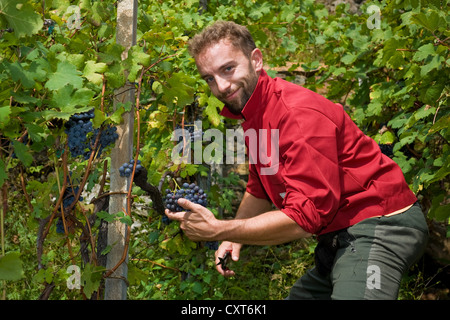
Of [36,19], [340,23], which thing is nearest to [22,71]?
[36,19]

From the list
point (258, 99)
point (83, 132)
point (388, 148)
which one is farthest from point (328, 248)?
point (388, 148)

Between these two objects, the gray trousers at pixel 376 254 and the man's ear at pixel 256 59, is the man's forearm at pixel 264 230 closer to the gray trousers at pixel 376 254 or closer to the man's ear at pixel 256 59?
the gray trousers at pixel 376 254

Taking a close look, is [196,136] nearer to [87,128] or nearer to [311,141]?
[87,128]

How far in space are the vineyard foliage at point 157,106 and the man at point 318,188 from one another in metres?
0.31

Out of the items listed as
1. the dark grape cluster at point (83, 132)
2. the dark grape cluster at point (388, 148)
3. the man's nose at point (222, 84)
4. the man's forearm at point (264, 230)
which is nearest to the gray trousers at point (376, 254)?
the man's forearm at point (264, 230)

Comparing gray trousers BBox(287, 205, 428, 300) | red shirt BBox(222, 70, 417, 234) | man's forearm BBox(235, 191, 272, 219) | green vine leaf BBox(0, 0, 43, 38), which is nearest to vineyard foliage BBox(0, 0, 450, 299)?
green vine leaf BBox(0, 0, 43, 38)

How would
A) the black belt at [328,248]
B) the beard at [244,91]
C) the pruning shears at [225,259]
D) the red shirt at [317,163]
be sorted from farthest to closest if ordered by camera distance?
the pruning shears at [225,259] → the beard at [244,91] → the black belt at [328,248] → the red shirt at [317,163]

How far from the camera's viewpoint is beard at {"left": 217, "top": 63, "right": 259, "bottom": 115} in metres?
2.45

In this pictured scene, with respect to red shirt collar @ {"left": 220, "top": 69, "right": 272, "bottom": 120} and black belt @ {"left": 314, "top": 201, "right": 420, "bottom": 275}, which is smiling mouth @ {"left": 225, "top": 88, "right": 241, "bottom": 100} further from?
black belt @ {"left": 314, "top": 201, "right": 420, "bottom": 275}

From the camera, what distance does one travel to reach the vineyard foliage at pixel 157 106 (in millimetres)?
2064

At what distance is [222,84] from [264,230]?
0.70 metres

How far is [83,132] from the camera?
2398 millimetres

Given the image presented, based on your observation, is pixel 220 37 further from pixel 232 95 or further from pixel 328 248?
pixel 328 248

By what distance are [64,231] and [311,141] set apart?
3.97 ft
